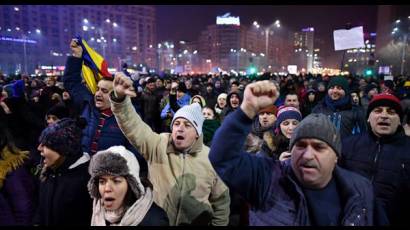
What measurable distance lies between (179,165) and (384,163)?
1956 mm

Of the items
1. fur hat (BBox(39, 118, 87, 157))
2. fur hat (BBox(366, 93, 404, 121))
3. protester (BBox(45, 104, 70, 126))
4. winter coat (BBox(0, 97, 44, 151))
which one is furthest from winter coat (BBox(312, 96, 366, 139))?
winter coat (BBox(0, 97, 44, 151))

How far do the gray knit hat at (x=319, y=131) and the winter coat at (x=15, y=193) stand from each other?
2.49m

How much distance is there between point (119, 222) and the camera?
2.81 metres

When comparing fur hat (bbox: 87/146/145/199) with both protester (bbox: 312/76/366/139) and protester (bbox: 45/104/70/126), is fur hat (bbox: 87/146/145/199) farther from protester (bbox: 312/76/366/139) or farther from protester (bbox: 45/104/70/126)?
protester (bbox: 312/76/366/139)

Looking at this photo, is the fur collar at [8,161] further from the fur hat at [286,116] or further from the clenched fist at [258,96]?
the fur hat at [286,116]

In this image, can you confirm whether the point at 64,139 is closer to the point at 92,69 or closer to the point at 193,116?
the point at 193,116

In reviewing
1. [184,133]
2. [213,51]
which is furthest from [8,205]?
[213,51]

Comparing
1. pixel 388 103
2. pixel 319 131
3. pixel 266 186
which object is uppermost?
pixel 388 103

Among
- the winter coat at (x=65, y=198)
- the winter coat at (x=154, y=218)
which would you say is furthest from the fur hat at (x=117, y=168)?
the winter coat at (x=65, y=198)

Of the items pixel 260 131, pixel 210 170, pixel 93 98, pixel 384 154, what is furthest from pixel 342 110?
pixel 93 98

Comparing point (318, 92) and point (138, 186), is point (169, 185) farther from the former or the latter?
point (318, 92)

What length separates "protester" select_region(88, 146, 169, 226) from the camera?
2.80 meters

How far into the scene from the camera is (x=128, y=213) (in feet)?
9.04

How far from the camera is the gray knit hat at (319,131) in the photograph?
7.76 feet
